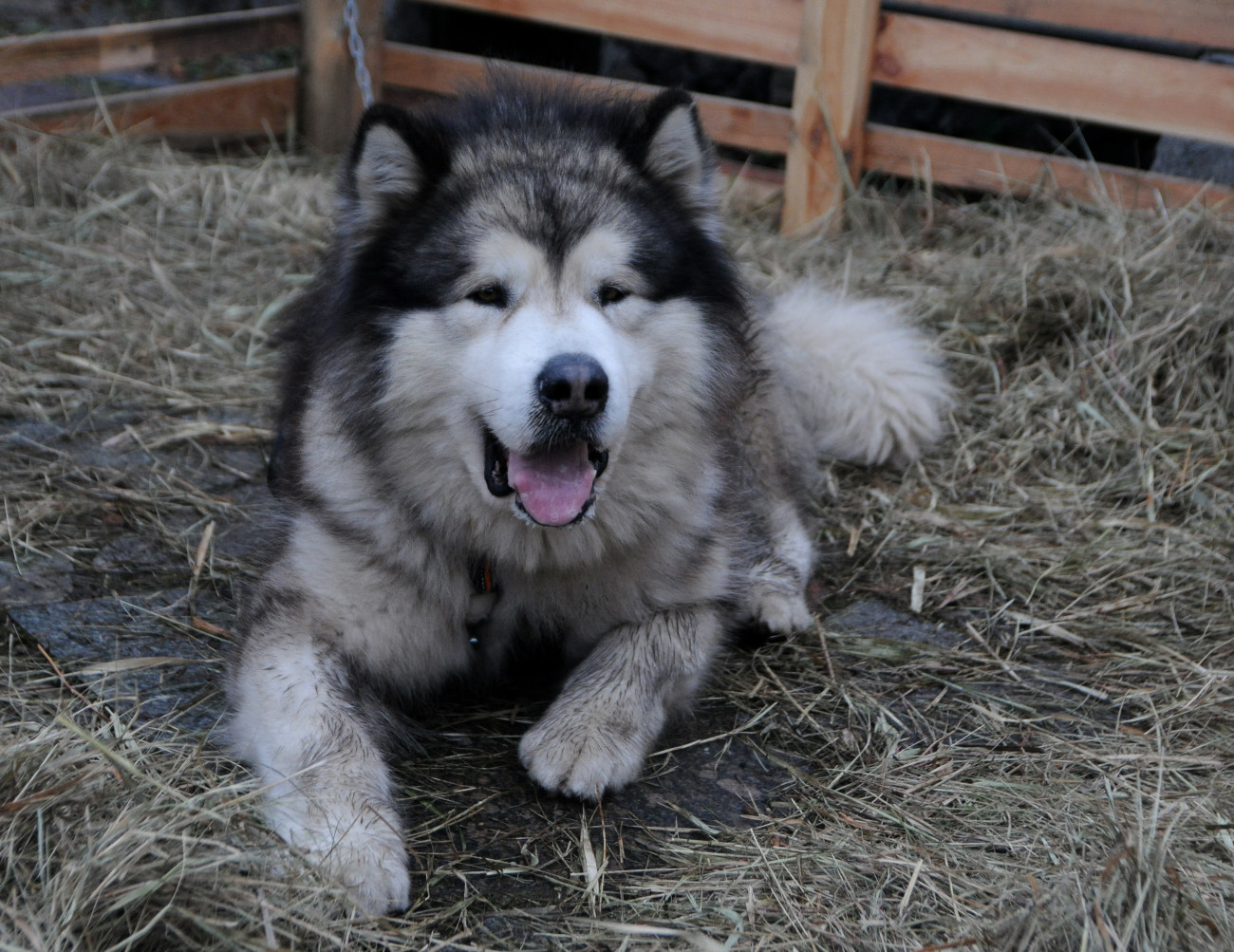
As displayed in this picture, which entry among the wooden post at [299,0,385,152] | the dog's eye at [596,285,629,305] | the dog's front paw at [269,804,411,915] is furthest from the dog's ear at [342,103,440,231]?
the wooden post at [299,0,385,152]

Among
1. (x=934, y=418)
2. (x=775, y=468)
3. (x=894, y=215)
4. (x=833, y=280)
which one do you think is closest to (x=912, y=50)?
(x=894, y=215)

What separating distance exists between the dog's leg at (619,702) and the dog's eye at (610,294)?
2.77 ft

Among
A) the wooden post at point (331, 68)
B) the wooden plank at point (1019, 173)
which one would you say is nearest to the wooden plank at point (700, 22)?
the wooden plank at point (1019, 173)

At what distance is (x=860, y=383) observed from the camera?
4.46 m

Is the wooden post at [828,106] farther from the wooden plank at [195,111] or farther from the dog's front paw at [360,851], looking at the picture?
the dog's front paw at [360,851]

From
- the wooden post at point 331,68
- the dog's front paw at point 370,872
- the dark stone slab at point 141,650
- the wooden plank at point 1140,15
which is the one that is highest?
the wooden plank at point 1140,15

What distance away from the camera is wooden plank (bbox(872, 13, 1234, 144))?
17.3 feet

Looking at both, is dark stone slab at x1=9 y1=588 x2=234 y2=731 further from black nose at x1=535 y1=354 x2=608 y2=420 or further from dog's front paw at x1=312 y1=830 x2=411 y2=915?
black nose at x1=535 y1=354 x2=608 y2=420

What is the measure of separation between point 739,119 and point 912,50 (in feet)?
3.29

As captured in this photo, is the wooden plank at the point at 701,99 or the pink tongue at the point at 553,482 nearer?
the pink tongue at the point at 553,482

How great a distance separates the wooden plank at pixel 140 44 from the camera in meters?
6.06

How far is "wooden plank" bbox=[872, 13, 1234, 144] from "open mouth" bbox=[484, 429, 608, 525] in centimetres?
395

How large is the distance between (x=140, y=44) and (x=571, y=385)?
5201 mm

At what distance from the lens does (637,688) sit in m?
2.86
